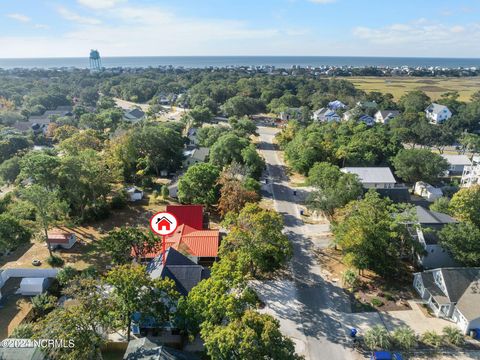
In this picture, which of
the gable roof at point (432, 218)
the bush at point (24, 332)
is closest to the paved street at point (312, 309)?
the gable roof at point (432, 218)

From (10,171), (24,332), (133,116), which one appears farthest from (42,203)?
(133,116)

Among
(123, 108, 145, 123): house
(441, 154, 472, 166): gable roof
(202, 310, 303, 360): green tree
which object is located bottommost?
(202, 310, 303, 360): green tree

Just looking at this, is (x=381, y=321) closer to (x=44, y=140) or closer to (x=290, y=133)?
(x=290, y=133)

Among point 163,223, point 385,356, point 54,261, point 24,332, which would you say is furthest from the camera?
point 163,223

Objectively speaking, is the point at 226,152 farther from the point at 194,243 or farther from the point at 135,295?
the point at 135,295

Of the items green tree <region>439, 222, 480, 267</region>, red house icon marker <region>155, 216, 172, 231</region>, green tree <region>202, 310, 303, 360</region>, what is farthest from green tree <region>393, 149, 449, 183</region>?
green tree <region>202, 310, 303, 360</region>

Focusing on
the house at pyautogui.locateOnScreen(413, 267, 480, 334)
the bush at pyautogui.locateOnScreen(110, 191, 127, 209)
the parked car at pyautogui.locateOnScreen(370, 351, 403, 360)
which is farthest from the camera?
the bush at pyautogui.locateOnScreen(110, 191, 127, 209)

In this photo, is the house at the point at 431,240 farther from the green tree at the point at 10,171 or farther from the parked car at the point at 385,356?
the green tree at the point at 10,171

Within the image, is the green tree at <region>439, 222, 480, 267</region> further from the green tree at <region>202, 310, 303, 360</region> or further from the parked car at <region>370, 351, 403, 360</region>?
the green tree at <region>202, 310, 303, 360</region>
